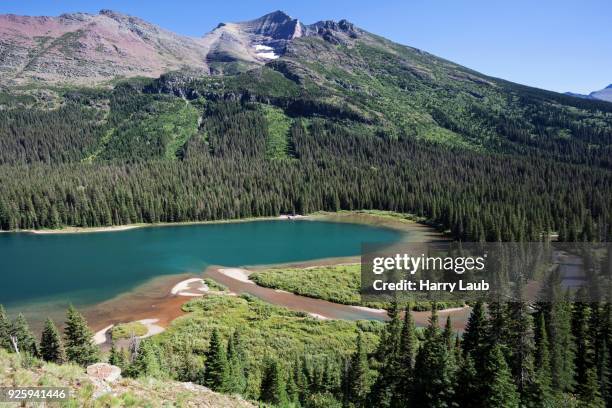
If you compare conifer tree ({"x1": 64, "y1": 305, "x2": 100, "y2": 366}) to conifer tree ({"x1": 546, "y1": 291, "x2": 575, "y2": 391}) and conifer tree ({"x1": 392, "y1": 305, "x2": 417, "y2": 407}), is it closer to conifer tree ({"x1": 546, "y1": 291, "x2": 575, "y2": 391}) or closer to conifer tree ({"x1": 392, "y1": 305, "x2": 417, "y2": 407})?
conifer tree ({"x1": 392, "y1": 305, "x2": 417, "y2": 407})

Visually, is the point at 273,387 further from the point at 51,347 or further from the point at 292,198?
the point at 292,198

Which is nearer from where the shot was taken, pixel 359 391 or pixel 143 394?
pixel 143 394

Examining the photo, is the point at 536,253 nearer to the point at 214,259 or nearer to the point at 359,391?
the point at 359,391

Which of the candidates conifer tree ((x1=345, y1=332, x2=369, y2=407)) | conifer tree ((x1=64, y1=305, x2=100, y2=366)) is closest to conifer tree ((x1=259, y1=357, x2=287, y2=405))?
conifer tree ((x1=345, y1=332, x2=369, y2=407))

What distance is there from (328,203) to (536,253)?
99.7 meters

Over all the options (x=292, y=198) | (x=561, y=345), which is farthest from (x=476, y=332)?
(x=292, y=198)

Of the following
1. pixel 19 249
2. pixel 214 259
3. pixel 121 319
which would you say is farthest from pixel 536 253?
pixel 19 249

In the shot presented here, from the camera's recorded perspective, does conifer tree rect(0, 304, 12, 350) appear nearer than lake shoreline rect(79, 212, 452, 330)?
Yes

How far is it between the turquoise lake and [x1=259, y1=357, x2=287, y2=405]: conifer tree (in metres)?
47.0

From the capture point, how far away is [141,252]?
114188mm

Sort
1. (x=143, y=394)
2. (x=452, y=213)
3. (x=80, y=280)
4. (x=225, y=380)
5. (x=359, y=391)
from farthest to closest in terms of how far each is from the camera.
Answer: (x=452, y=213), (x=80, y=280), (x=359, y=391), (x=225, y=380), (x=143, y=394)

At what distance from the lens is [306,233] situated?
14125 cm
